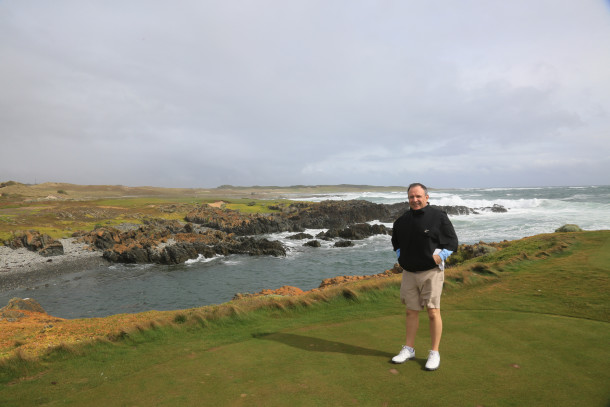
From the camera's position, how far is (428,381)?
13.3 feet

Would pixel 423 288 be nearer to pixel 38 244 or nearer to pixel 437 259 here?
pixel 437 259

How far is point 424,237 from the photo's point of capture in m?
4.49

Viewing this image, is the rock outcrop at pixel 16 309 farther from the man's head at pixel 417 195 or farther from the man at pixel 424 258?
the man's head at pixel 417 195

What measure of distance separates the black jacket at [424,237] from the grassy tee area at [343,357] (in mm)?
1451

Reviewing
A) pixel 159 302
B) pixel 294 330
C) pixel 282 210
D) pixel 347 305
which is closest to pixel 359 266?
pixel 159 302

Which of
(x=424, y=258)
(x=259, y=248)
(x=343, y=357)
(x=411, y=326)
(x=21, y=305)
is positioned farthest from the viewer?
(x=259, y=248)

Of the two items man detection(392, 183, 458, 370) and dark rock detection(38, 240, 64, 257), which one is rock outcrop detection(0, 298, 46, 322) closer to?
man detection(392, 183, 458, 370)

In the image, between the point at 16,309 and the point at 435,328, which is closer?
the point at 435,328

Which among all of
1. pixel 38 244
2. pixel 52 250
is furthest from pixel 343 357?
pixel 38 244

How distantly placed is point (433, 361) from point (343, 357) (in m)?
1.28

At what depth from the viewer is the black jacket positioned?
446cm

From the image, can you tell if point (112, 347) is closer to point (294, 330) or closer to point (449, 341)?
point (294, 330)

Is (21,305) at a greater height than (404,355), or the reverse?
(404,355)

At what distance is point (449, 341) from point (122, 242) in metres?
32.1
